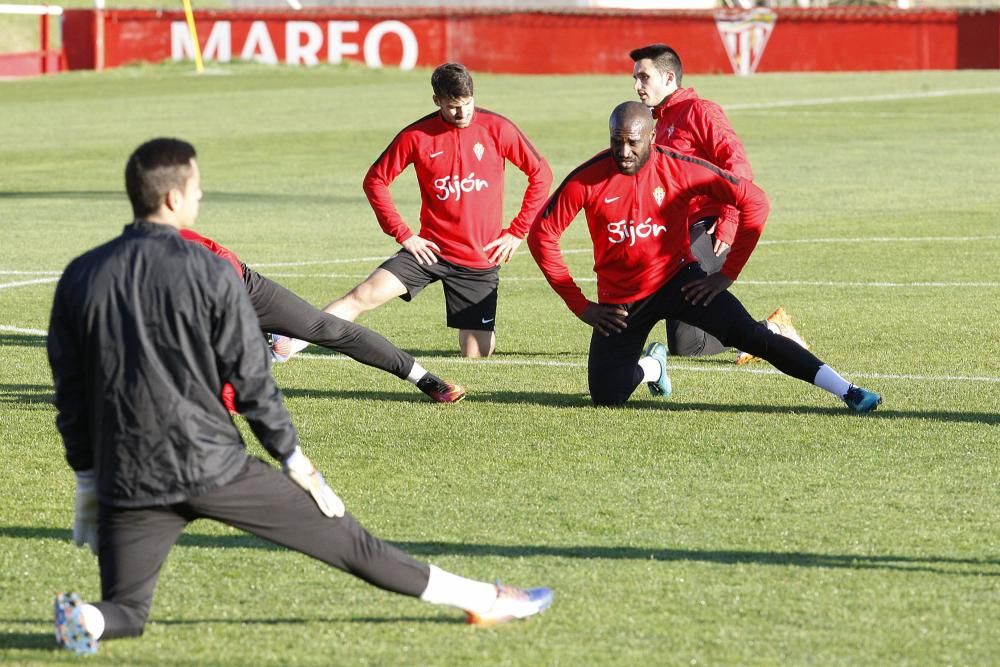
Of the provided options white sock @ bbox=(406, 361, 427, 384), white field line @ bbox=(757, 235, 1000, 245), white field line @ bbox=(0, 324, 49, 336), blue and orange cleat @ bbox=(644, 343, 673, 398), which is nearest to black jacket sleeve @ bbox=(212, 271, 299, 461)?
white sock @ bbox=(406, 361, 427, 384)

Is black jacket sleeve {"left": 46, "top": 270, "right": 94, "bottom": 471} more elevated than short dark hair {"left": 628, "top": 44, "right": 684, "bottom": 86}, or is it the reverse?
short dark hair {"left": 628, "top": 44, "right": 684, "bottom": 86}

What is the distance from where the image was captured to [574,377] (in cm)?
1154

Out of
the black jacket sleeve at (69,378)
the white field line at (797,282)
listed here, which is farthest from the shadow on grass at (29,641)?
the white field line at (797,282)

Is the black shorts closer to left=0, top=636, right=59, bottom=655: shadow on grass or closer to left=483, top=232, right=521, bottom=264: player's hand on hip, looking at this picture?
left=483, top=232, right=521, bottom=264: player's hand on hip

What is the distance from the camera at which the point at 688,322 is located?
10383 millimetres

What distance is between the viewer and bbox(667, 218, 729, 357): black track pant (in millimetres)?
12102

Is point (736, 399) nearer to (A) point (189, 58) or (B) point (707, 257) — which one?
(B) point (707, 257)

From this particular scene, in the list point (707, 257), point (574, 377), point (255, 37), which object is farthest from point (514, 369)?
point (255, 37)

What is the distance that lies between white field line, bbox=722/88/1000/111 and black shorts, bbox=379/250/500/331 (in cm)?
2625

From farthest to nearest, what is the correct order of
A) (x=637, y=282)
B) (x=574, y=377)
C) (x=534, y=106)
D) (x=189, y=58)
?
1. (x=189, y=58)
2. (x=534, y=106)
3. (x=574, y=377)
4. (x=637, y=282)

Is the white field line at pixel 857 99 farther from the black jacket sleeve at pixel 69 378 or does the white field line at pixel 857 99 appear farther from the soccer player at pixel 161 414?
the black jacket sleeve at pixel 69 378

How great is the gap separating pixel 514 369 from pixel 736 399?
1.80 m

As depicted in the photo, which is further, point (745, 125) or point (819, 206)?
point (745, 125)

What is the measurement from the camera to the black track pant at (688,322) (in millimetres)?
10078
